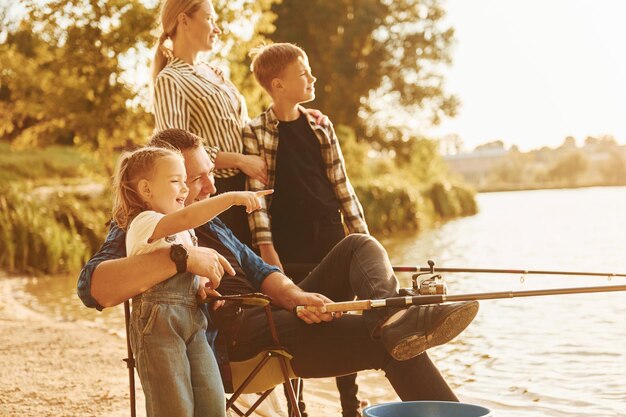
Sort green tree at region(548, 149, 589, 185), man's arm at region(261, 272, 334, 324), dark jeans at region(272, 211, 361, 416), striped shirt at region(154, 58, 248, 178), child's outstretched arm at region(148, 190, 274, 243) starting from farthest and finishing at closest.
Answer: green tree at region(548, 149, 589, 185) → dark jeans at region(272, 211, 361, 416) → striped shirt at region(154, 58, 248, 178) → man's arm at region(261, 272, 334, 324) → child's outstretched arm at region(148, 190, 274, 243)

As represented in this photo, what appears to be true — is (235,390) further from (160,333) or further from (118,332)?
(118,332)

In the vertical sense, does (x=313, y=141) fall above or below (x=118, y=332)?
above

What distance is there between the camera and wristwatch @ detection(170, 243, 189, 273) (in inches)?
98.2

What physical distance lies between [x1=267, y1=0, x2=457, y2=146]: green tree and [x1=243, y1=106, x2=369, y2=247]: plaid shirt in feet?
72.7

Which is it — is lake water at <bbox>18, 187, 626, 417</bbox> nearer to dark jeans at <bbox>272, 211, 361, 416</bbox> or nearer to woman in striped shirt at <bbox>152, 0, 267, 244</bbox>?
dark jeans at <bbox>272, 211, 361, 416</bbox>

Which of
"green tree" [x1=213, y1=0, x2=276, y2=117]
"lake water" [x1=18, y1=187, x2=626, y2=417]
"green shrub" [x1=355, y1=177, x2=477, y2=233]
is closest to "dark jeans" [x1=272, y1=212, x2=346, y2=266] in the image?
"lake water" [x1=18, y1=187, x2=626, y2=417]

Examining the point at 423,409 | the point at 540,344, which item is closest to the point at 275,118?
the point at 423,409

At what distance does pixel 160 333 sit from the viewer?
97.3 inches

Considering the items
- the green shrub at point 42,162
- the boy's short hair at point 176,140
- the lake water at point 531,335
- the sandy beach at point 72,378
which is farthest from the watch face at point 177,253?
the green shrub at point 42,162

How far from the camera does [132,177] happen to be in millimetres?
2580

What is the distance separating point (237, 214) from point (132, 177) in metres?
1.06

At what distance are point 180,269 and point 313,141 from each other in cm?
125

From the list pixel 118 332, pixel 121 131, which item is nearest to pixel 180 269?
pixel 118 332

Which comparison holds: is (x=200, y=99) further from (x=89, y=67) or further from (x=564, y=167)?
(x=564, y=167)
